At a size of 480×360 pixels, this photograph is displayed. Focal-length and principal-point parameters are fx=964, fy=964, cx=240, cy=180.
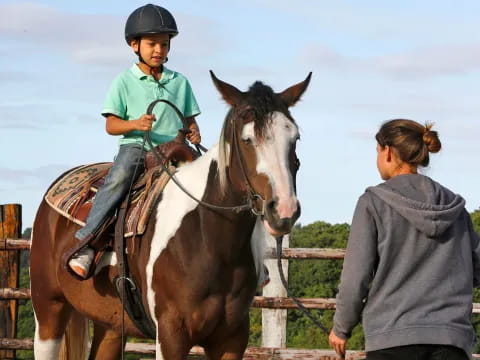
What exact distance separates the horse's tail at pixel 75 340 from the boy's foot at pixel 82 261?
112cm

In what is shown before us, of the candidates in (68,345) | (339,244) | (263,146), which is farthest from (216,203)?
(339,244)

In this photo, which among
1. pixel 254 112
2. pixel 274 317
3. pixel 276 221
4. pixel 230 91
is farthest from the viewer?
pixel 274 317

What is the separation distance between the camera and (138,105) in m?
6.26

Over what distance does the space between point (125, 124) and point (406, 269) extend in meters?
2.77

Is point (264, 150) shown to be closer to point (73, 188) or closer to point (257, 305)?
point (73, 188)

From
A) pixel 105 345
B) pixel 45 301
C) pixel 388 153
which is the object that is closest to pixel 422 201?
pixel 388 153

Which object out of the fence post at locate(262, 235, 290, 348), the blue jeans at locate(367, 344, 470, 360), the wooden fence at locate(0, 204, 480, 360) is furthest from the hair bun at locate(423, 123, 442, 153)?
the fence post at locate(262, 235, 290, 348)

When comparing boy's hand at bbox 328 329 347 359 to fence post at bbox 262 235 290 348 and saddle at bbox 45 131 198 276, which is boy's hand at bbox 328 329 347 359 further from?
fence post at bbox 262 235 290 348

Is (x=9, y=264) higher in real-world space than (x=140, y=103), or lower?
lower

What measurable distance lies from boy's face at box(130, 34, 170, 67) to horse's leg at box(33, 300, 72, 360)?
1.90m

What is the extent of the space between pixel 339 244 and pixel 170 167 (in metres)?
20.3

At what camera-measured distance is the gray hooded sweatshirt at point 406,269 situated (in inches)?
145

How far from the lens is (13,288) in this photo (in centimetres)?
1031

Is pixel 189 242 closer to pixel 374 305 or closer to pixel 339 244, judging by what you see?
pixel 374 305
